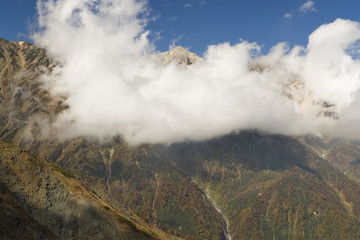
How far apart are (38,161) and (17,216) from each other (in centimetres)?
4559

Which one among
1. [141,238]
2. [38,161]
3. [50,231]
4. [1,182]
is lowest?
[141,238]

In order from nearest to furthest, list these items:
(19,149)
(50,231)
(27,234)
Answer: (27,234), (50,231), (19,149)

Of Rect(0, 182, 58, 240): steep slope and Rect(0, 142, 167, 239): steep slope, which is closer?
Rect(0, 182, 58, 240): steep slope

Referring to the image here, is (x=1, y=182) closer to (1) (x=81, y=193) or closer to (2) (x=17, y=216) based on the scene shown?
(2) (x=17, y=216)

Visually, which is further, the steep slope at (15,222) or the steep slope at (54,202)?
the steep slope at (54,202)

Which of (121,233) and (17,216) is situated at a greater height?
(17,216)

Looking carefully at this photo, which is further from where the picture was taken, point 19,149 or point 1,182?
point 19,149

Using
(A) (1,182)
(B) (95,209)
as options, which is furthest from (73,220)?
(A) (1,182)

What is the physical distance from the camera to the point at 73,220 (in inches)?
6255

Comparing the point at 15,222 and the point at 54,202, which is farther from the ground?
the point at 54,202

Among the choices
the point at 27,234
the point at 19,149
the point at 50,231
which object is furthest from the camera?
the point at 19,149

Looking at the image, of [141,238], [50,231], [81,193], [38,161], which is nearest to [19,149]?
[38,161]

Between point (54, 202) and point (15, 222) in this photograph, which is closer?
point (15, 222)

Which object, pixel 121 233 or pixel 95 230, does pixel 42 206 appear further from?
pixel 121 233
